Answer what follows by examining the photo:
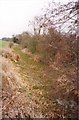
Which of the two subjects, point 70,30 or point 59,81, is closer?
point 70,30

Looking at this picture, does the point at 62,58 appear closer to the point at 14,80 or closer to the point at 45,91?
the point at 14,80

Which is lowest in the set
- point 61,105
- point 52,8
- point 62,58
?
point 61,105

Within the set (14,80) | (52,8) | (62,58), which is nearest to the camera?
(52,8)

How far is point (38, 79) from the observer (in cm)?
1655

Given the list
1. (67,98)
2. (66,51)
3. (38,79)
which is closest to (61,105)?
(67,98)

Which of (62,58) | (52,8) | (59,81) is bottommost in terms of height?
(59,81)

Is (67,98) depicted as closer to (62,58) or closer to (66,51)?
(62,58)

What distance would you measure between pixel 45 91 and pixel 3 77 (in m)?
3.55

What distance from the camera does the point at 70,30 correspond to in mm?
6629

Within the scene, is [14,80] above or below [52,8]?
below

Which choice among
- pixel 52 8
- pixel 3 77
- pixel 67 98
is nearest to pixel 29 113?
pixel 3 77

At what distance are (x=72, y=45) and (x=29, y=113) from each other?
8.47 feet

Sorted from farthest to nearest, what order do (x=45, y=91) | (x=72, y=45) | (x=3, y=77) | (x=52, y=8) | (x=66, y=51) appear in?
(x=45, y=91)
(x=3, y=77)
(x=66, y=51)
(x=72, y=45)
(x=52, y=8)

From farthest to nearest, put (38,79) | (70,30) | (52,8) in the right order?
(38,79), (70,30), (52,8)
